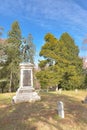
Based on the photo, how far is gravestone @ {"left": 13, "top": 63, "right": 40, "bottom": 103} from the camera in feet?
46.3

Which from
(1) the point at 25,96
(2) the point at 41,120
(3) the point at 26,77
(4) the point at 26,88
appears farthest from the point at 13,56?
(2) the point at 41,120

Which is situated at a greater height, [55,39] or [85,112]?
[55,39]

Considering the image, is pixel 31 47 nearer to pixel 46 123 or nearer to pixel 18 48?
pixel 18 48

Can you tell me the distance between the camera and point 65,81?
34.7m

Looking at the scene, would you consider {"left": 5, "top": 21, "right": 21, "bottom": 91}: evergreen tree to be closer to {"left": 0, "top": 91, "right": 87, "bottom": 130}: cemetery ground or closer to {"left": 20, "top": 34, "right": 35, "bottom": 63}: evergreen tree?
{"left": 20, "top": 34, "right": 35, "bottom": 63}: evergreen tree

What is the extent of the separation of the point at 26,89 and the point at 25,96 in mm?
531

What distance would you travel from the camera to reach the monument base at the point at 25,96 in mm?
13984

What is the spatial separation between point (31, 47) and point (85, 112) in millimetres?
29487

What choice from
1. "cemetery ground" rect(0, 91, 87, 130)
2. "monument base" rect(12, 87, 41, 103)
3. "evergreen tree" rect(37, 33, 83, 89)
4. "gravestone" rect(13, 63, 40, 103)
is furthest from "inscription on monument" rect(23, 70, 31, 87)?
"evergreen tree" rect(37, 33, 83, 89)

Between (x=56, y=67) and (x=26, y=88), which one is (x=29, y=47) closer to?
(x=56, y=67)

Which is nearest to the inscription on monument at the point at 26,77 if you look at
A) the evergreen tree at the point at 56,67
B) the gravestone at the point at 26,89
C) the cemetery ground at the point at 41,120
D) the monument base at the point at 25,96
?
the gravestone at the point at 26,89

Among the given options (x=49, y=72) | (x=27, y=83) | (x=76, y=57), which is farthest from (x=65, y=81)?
(x=27, y=83)

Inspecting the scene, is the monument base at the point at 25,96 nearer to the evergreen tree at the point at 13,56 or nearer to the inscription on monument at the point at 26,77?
the inscription on monument at the point at 26,77

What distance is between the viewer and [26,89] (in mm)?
14492
